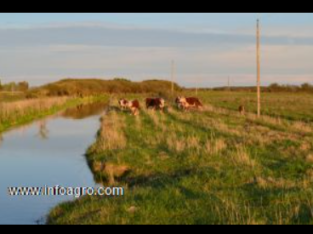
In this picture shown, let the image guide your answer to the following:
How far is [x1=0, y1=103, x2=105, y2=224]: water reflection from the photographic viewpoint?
35.3ft

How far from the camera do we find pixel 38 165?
54.9 ft

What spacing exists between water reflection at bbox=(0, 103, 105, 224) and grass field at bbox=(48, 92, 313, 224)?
2.01ft

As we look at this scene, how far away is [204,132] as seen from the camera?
2133 cm

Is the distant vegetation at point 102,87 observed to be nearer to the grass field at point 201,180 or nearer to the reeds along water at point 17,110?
the reeds along water at point 17,110

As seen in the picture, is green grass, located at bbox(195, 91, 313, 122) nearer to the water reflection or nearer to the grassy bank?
the water reflection

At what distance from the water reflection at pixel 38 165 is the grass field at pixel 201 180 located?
2.01 ft

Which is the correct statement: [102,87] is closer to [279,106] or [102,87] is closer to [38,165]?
[279,106]

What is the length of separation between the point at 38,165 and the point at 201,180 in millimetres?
7297

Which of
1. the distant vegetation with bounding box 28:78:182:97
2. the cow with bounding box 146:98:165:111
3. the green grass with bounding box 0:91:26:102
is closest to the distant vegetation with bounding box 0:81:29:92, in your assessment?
the distant vegetation with bounding box 28:78:182:97

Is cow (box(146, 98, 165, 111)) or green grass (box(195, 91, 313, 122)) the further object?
cow (box(146, 98, 165, 111))
